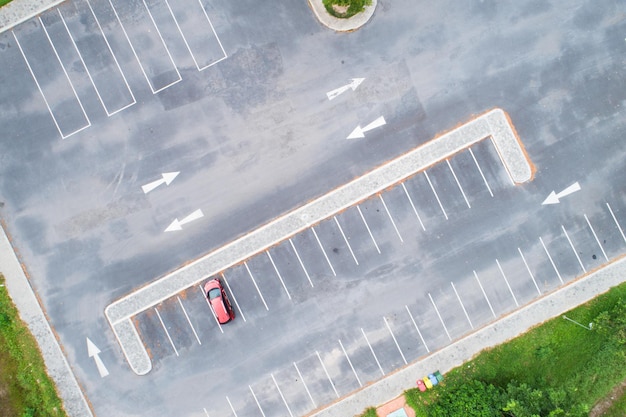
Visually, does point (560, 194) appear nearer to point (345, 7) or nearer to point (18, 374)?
point (345, 7)

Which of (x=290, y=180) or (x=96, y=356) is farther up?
(x=290, y=180)

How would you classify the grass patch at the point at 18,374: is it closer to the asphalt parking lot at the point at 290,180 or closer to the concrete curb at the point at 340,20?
the asphalt parking lot at the point at 290,180

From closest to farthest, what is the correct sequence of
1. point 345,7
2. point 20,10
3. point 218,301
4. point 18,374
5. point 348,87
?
1. point 218,301
2. point 345,7
3. point 18,374
4. point 20,10
5. point 348,87

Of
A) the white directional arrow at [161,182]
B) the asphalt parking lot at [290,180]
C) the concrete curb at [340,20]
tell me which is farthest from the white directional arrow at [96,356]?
the concrete curb at [340,20]

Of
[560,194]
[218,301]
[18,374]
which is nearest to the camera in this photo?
[218,301]

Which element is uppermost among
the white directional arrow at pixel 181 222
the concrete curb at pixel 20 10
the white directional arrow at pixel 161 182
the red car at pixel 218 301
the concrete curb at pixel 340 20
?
the concrete curb at pixel 20 10

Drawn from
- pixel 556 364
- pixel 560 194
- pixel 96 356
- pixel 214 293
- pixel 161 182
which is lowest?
pixel 556 364

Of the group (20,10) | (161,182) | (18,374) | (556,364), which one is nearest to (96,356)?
(18,374)

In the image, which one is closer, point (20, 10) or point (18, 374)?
point (18, 374)
